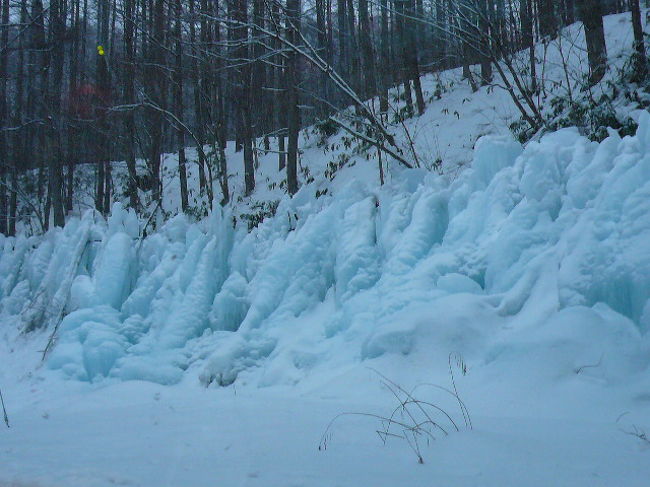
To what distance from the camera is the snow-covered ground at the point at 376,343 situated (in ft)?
6.86

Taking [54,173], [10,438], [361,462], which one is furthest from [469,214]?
[54,173]

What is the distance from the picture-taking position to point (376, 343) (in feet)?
12.8

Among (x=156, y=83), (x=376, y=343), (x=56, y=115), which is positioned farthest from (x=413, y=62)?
(x=376, y=343)

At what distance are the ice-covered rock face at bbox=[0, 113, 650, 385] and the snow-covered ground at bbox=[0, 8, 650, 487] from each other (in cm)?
2

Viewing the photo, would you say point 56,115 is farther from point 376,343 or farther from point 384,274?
point 376,343

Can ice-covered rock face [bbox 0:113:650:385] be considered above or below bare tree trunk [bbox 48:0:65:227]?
below

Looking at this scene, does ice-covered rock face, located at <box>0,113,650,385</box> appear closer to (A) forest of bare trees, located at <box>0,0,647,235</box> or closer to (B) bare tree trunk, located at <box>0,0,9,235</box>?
(A) forest of bare trees, located at <box>0,0,647,235</box>

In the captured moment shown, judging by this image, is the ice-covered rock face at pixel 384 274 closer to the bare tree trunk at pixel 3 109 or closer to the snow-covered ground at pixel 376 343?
the snow-covered ground at pixel 376 343

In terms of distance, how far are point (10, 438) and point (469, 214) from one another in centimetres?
387

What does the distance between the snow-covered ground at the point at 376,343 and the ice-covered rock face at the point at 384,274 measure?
2 centimetres

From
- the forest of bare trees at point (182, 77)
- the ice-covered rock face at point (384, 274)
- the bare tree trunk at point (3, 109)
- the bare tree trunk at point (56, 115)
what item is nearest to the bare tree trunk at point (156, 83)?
the forest of bare trees at point (182, 77)

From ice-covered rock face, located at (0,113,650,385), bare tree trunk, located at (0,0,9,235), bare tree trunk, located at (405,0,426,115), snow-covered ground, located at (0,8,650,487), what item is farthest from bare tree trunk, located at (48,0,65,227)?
bare tree trunk, located at (405,0,426,115)

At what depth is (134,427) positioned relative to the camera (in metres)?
3.04

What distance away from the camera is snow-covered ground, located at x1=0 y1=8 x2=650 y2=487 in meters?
2.09
